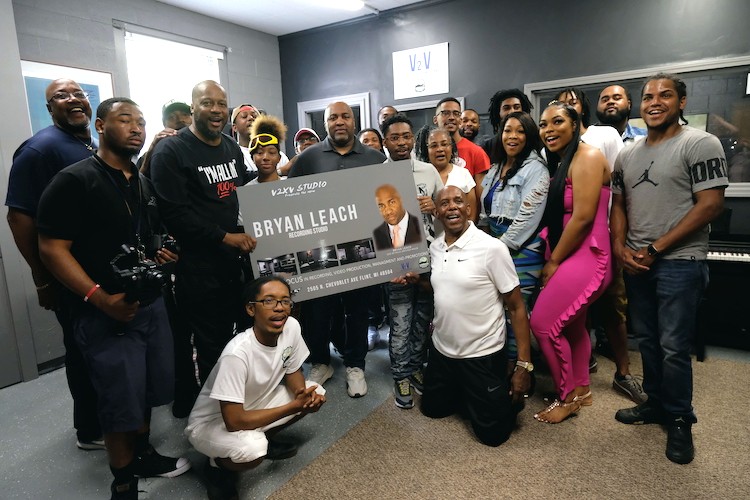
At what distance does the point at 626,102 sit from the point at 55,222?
137 inches

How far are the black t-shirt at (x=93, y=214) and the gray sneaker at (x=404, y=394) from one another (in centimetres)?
155

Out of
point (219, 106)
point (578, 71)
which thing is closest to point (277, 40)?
point (578, 71)

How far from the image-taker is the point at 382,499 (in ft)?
6.10

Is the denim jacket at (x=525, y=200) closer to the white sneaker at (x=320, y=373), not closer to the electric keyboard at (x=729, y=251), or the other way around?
the white sneaker at (x=320, y=373)

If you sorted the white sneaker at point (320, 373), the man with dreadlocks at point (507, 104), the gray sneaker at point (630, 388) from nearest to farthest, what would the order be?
the gray sneaker at point (630, 388) → the white sneaker at point (320, 373) → the man with dreadlocks at point (507, 104)

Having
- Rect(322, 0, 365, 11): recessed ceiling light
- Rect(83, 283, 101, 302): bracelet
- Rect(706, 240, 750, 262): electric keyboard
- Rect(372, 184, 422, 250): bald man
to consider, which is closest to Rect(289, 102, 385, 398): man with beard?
Rect(372, 184, 422, 250): bald man

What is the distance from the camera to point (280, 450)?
7.13 ft

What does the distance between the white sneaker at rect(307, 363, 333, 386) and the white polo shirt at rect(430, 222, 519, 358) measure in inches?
38.1

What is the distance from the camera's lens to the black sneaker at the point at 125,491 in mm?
1783

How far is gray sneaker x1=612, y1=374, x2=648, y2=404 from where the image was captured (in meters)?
2.53

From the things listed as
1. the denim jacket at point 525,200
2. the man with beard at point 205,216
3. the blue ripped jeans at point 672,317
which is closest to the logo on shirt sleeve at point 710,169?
the blue ripped jeans at point 672,317

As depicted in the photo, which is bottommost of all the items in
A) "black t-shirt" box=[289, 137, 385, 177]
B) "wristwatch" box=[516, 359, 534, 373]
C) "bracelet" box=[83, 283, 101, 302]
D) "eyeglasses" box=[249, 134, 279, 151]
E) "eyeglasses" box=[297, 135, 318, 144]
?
"wristwatch" box=[516, 359, 534, 373]

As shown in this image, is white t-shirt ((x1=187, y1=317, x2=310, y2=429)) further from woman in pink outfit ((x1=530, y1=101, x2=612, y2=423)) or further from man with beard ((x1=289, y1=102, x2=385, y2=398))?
woman in pink outfit ((x1=530, y1=101, x2=612, y2=423))

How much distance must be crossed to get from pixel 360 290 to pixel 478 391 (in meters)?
0.92
